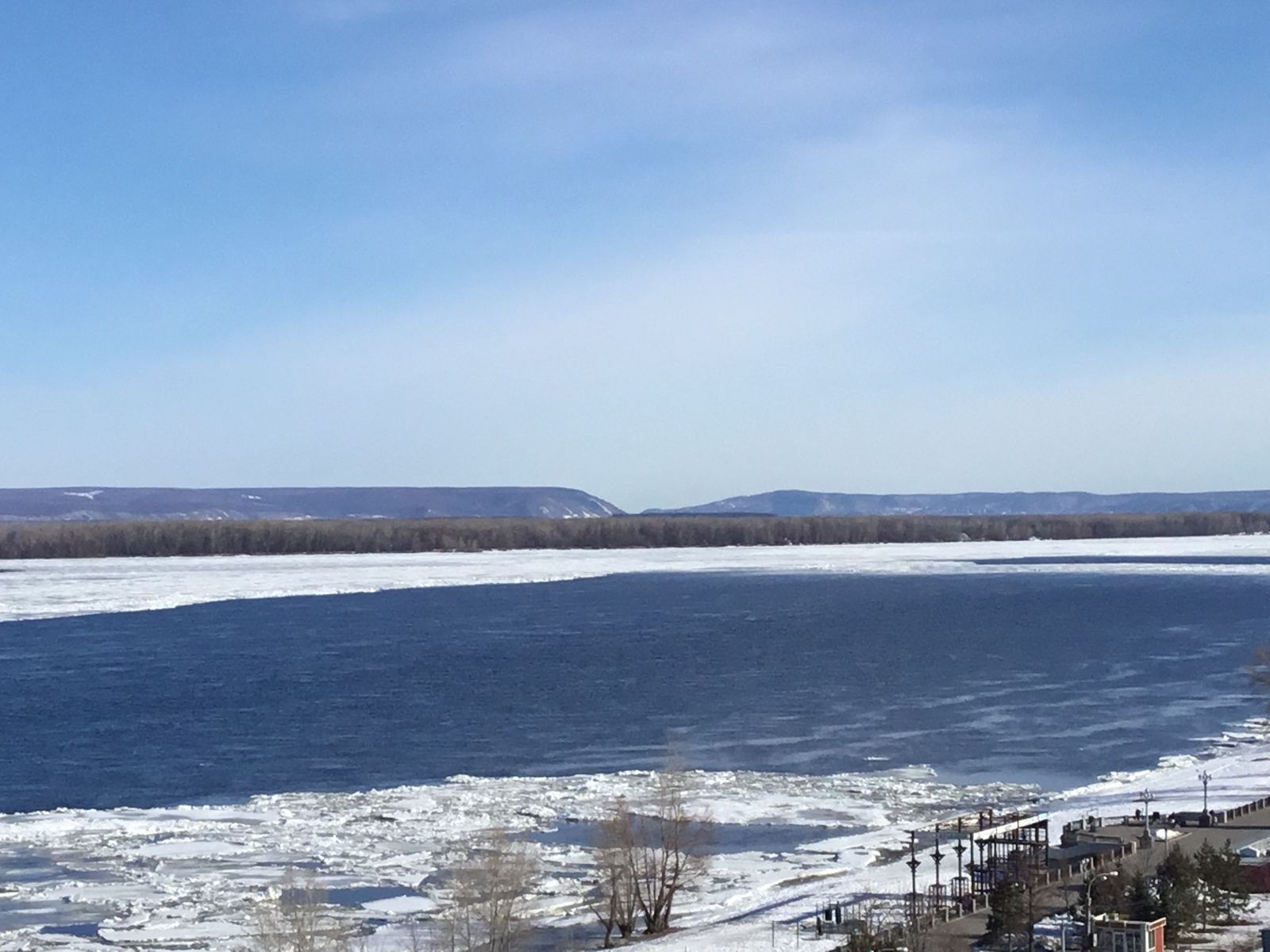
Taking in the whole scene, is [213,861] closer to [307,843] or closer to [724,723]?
[307,843]

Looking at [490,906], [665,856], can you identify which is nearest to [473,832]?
[665,856]

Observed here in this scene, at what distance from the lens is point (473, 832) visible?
65.4 feet

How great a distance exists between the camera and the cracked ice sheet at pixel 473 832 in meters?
16.4

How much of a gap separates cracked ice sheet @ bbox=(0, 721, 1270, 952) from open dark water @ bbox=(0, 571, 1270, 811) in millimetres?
1459

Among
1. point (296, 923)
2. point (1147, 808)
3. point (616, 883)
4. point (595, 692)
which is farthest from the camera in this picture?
point (595, 692)

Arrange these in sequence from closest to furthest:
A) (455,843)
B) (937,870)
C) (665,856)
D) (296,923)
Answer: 1. (296,923)
2. (665,856)
3. (937,870)
4. (455,843)

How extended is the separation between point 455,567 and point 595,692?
53658 mm

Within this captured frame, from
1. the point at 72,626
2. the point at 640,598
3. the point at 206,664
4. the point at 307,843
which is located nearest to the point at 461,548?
the point at 640,598

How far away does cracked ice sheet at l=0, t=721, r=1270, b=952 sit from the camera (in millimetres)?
16438

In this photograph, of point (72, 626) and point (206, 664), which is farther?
point (72, 626)

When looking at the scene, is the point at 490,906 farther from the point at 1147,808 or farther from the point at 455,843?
the point at 1147,808

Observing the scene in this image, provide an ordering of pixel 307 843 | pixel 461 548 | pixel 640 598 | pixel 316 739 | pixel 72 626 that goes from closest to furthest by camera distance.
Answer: pixel 307 843 → pixel 316 739 → pixel 72 626 → pixel 640 598 → pixel 461 548

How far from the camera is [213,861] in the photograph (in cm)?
1862

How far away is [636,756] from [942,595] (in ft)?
149
